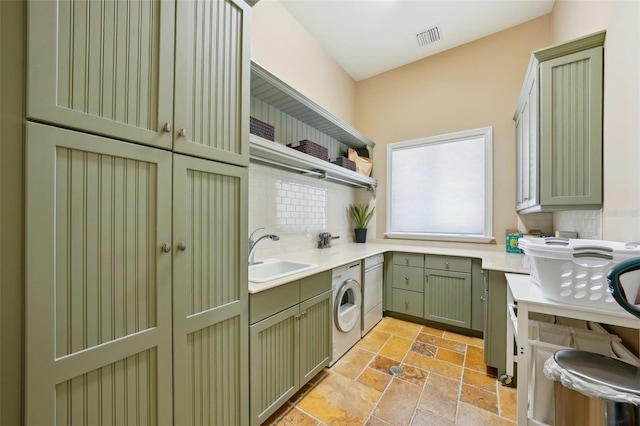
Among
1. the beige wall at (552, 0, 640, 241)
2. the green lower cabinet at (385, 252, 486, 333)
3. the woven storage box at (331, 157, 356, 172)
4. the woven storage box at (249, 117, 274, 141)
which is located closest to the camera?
the beige wall at (552, 0, 640, 241)

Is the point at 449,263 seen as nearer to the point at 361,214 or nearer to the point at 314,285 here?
the point at 361,214

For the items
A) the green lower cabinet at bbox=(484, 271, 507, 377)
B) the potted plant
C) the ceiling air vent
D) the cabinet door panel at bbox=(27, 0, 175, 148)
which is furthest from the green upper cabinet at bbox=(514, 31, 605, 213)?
the cabinet door panel at bbox=(27, 0, 175, 148)

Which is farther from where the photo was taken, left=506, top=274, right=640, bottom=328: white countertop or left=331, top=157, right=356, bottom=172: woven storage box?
left=331, top=157, right=356, bottom=172: woven storage box

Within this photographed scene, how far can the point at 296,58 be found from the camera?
2828 mm

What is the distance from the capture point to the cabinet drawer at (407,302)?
2881 millimetres

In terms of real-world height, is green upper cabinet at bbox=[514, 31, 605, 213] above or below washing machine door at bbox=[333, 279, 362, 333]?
above

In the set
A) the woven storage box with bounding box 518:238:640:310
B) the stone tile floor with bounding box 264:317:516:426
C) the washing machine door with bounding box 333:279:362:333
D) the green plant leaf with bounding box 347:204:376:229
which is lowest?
the stone tile floor with bounding box 264:317:516:426

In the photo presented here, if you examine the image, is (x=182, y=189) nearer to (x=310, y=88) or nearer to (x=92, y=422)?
(x=92, y=422)

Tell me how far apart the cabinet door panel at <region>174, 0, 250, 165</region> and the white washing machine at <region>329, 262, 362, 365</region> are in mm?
1321

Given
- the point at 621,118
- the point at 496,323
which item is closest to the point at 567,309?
the point at 496,323

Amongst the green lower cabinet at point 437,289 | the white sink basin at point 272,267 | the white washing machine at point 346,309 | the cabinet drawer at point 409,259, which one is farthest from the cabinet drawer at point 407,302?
the white sink basin at point 272,267

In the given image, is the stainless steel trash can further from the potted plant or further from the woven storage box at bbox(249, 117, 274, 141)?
the potted plant

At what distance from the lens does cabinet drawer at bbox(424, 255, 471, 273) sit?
8.61ft

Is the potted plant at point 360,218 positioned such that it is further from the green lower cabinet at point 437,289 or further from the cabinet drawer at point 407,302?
the cabinet drawer at point 407,302
